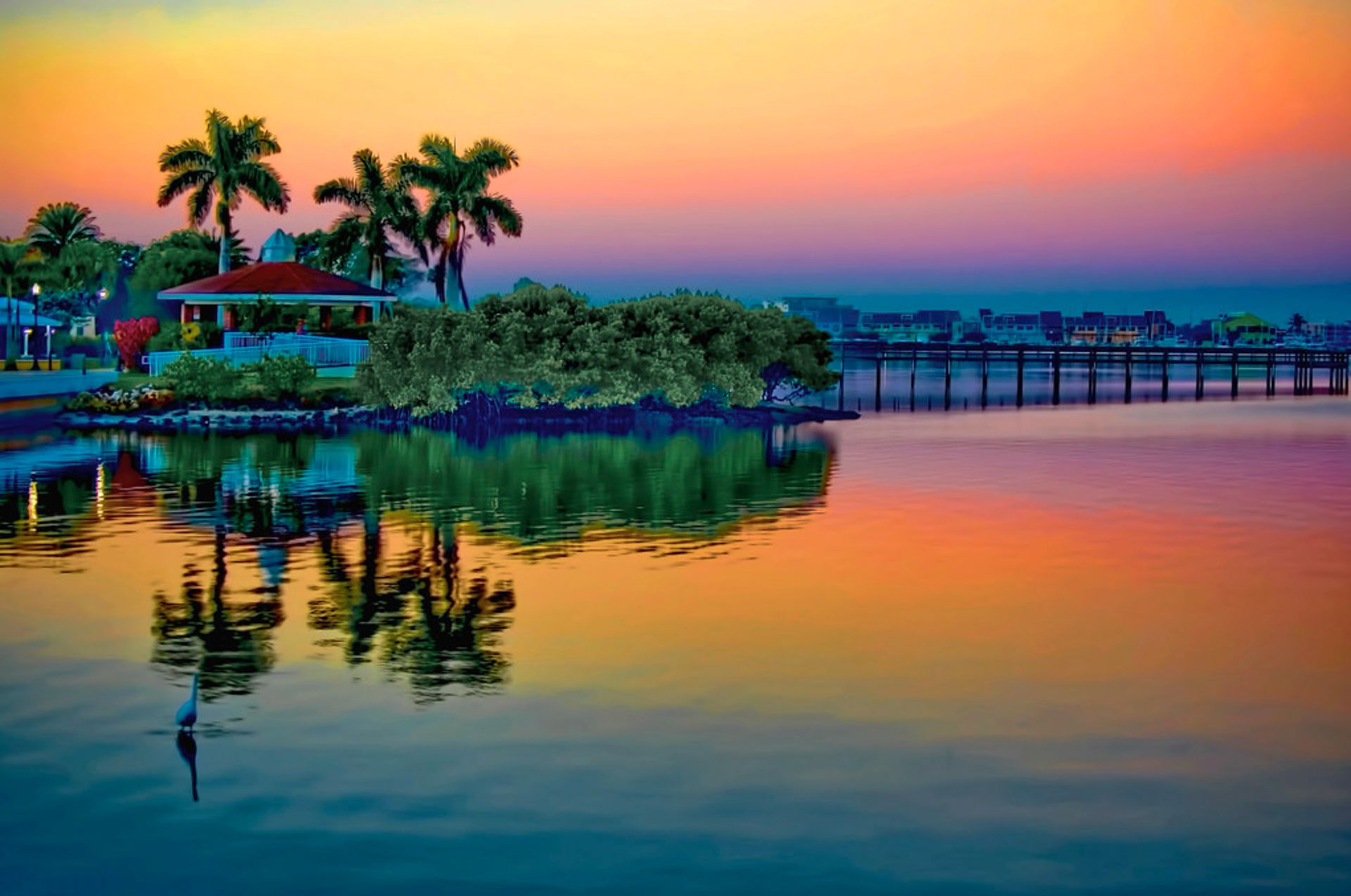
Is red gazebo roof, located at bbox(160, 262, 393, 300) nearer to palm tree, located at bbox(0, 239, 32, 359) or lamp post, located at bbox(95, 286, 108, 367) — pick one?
lamp post, located at bbox(95, 286, 108, 367)

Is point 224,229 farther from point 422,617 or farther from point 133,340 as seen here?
point 422,617

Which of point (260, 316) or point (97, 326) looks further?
point (97, 326)

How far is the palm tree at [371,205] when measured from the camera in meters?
104

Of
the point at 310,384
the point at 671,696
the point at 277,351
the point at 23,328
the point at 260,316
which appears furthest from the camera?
the point at 23,328

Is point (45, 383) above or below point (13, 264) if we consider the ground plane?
below

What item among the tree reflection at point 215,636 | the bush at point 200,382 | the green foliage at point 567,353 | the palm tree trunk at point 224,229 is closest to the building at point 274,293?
the palm tree trunk at point 224,229

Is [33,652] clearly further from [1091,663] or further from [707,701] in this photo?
[1091,663]

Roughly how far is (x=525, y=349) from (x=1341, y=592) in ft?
177

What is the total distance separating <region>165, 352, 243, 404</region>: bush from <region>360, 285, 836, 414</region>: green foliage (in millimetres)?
6951

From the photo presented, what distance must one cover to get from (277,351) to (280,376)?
15.4ft

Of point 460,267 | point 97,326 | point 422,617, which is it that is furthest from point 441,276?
point 422,617

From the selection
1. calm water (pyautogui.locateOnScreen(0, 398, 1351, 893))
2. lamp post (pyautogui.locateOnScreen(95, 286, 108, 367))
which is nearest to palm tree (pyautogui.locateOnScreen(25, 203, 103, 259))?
lamp post (pyautogui.locateOnScreen(95, 286, 108, 367))

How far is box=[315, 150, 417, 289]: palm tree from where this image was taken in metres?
104

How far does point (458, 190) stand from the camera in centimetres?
10294
